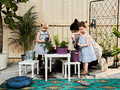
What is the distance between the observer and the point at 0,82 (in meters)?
3.58

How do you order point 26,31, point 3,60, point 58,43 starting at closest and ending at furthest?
point 58,43 → point 3,60 → point 26,31

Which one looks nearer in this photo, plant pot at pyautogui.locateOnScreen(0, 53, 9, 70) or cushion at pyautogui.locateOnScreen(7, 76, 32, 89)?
cushion at pyautogui.locateOnScreen(7, 76, 32, 89)

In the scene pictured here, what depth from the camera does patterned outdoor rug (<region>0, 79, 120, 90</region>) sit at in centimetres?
317

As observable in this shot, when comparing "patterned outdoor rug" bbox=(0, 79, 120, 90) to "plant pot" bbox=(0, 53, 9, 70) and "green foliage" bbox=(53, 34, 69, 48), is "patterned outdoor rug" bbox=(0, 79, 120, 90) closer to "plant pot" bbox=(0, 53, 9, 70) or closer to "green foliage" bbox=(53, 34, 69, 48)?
"green foliage" bbox=(53, 34, 69, 48)

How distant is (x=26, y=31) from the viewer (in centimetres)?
542

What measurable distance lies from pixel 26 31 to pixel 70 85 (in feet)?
8.90

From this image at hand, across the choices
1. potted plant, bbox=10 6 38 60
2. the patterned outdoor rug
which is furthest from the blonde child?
potted plant, bbox=10 6 38 60

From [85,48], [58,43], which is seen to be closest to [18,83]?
[58,43]

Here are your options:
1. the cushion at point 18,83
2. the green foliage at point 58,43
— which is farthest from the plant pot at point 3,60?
the green foliage at point 58,43

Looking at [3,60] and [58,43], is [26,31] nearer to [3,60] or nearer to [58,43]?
[3,60]

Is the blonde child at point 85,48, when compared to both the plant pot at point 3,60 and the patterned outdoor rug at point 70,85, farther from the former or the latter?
the plant pot at point 3,60

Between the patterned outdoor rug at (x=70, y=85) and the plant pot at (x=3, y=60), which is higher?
the plant pot at (x=3, y=60)

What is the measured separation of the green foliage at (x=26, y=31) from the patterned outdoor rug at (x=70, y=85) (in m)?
2.08

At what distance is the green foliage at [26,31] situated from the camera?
213 inches
